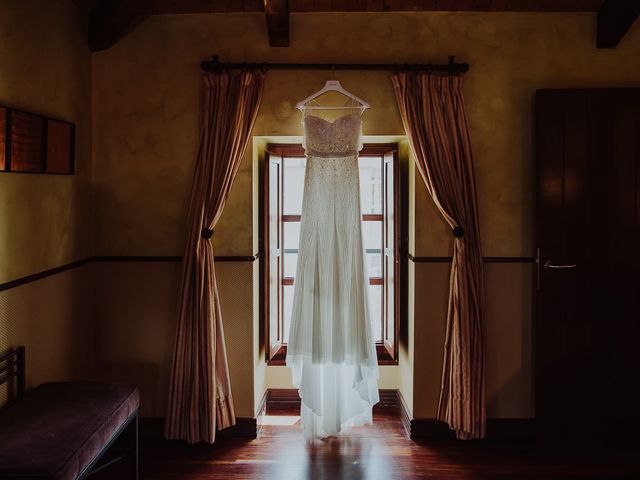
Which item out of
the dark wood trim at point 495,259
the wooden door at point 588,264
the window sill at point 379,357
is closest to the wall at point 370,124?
the dark wood trim at point 495,259

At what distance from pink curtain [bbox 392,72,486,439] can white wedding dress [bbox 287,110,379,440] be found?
47 cm

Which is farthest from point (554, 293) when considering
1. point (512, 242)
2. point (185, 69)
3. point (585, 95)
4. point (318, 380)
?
point (185, 69)

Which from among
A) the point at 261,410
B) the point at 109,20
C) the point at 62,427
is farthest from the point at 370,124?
the point at 62,427

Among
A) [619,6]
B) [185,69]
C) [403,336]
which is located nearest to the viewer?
[619,6]

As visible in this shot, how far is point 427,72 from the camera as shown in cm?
338

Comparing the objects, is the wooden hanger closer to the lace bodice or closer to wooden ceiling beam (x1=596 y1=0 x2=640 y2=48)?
the lace bodice

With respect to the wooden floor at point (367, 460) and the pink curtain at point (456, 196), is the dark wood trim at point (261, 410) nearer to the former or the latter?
the wooden floor at point (367, 460)

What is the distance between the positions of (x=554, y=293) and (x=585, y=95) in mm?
1170

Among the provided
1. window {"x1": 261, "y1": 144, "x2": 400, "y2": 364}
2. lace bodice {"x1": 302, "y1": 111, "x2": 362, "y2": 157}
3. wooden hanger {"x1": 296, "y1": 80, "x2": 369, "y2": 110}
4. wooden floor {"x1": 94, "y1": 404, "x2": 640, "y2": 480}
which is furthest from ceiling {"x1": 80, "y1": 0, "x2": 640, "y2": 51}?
wooden floor {"x1": 94, "y1": 404, "x2": 640, "y2": 480}

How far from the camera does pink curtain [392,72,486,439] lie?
3.36 metres

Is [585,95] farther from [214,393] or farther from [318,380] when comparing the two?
[214,393]

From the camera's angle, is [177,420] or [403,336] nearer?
[177,420]

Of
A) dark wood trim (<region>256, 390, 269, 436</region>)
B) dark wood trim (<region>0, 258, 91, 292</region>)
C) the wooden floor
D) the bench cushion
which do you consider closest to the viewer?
the bench cushion

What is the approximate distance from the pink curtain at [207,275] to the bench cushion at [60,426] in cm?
54
